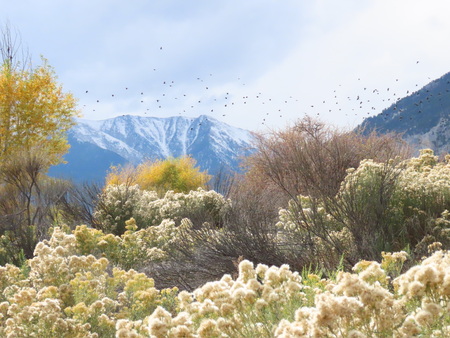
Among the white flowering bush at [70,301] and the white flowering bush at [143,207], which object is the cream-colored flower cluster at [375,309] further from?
the white flowering bush at [143,207]

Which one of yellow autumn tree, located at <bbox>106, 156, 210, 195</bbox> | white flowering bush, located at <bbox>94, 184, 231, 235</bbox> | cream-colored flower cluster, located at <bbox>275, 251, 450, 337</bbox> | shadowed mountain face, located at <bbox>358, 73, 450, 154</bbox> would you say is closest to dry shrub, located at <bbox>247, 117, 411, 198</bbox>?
white flowering bush, located at <bbox>94, 184, 231, 235</bbox>

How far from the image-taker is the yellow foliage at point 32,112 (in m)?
23.6

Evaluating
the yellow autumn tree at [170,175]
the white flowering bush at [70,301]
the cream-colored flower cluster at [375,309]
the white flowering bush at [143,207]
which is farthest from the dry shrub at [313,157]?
the yellow autumn tree at [170,175]

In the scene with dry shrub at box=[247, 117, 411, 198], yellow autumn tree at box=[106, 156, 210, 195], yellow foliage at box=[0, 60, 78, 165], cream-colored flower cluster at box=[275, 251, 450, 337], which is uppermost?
yellow foliage at box=[0, 60, 78, 165]

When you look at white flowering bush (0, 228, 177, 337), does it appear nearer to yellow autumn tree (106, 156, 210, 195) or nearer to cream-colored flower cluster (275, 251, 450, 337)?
cream-colored flower cluster (275, 251, 450, 337)

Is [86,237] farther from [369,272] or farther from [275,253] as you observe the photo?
[369,272]

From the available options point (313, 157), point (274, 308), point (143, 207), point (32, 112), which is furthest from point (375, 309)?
point (32, 112)

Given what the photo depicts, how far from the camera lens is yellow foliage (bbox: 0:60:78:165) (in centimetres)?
2364

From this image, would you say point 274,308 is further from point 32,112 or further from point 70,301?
point 32,112

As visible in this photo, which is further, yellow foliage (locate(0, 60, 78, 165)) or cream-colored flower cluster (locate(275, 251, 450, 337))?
yellow foliage (locate(0, 60, 78, 165))

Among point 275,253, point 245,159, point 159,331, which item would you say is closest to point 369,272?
point 159,331

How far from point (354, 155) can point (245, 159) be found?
8.53 m

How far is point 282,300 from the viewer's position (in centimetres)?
282

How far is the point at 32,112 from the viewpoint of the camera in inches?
949
